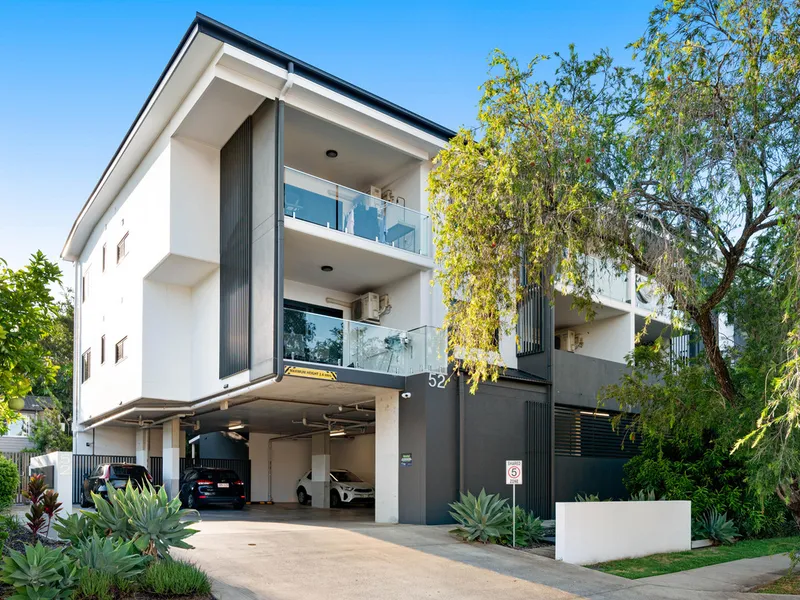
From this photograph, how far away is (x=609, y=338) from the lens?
25641mm

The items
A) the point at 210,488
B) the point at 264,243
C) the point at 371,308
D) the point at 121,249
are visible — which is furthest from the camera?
the point at 121,249

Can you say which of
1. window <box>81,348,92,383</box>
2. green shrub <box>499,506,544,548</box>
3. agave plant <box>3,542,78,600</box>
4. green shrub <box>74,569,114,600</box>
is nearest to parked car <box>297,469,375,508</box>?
window <box>81,348,92,383</box>

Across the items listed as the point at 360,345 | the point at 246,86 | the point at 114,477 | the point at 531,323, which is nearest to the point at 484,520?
the point at 360,345

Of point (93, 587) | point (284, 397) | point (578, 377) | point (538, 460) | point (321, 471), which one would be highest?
point (578, 377)

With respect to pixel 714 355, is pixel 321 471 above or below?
below

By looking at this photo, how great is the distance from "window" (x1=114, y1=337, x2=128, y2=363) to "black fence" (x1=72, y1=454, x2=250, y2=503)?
4.35m

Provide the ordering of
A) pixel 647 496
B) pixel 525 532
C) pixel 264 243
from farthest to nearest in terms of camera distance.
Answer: pixel 647 496 → pixel 264 243 → pixel 525 532

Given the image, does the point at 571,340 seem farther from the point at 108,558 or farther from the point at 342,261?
the point at 108,558

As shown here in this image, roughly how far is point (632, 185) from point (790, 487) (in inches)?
197

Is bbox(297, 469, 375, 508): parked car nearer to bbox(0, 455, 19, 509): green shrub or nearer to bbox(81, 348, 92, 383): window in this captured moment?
bbox(81, 348, 92, 383): window

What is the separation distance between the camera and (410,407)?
59.8 feet

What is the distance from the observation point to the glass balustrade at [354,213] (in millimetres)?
17422

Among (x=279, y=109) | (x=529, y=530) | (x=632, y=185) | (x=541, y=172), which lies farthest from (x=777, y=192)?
(x=279, y=109)

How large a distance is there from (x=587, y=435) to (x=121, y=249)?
1552 centimetres
